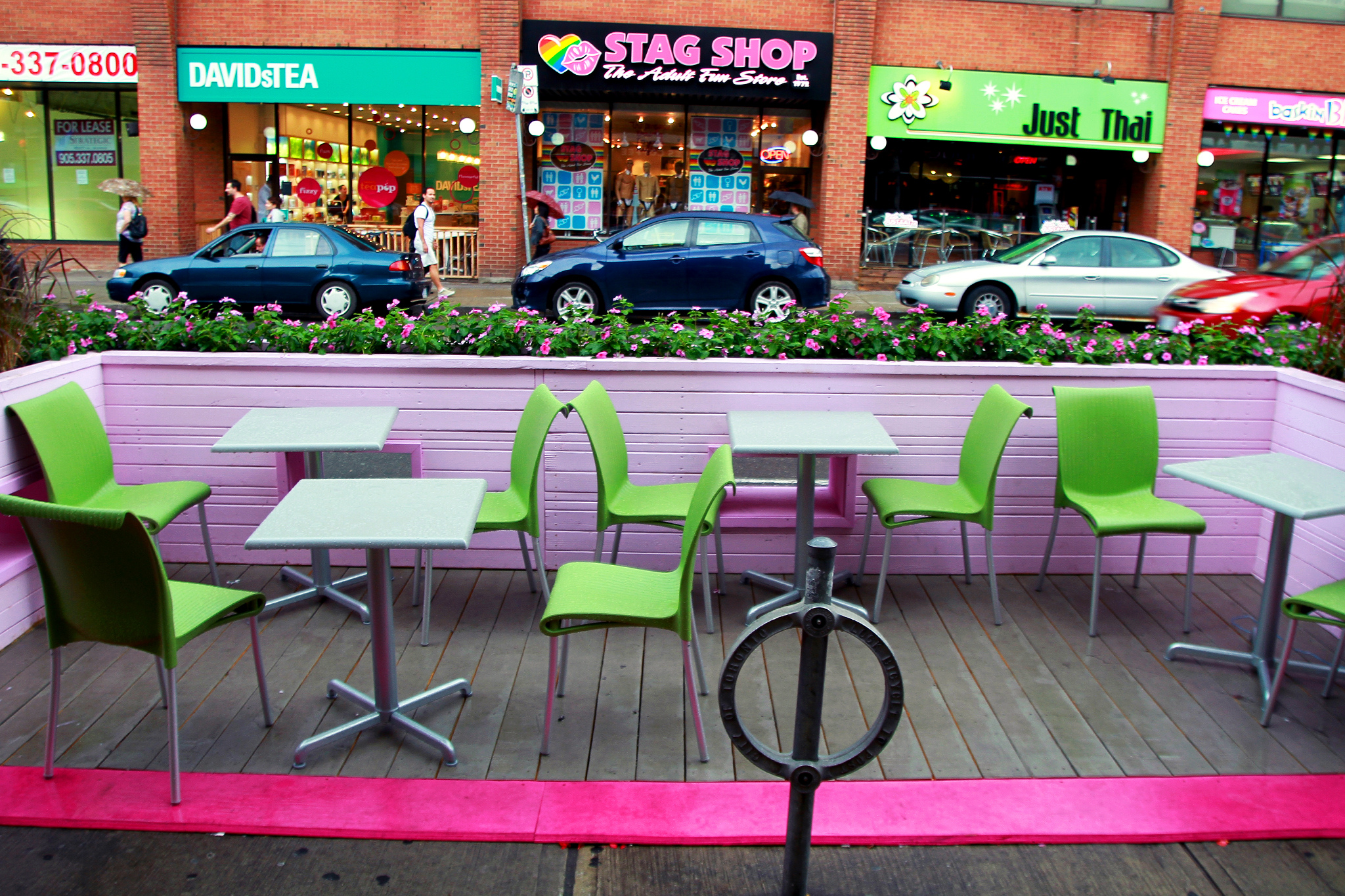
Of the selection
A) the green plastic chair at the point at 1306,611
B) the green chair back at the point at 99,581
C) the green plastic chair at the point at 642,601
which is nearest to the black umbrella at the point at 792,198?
the green plastic chair at the point at 1306,611

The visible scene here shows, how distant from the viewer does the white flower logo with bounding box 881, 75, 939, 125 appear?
53.7 ft

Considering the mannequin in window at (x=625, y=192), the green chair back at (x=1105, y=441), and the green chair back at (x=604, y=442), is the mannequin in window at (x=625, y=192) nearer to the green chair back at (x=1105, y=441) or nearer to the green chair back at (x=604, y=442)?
the green chair back at (x=604, y=442)

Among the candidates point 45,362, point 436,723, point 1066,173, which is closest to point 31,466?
point 45,362

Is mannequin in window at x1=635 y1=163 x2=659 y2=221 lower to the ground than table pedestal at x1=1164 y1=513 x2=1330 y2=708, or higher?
higher

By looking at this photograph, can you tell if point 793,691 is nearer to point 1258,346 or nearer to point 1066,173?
point 1258,346

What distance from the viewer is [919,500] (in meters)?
4.49

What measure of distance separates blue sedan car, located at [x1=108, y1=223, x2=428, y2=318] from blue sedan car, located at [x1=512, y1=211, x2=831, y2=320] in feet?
5.74

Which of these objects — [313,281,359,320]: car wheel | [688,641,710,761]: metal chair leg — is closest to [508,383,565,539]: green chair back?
[688,641,710,761]: metal chair leg

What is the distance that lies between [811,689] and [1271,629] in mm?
2496

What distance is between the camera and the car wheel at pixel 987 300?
12227 mm

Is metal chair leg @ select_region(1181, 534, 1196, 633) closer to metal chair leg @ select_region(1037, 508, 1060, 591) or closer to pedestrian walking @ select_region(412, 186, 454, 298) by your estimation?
metal chair leg @ select_region(1037, 508, 1060, 591)

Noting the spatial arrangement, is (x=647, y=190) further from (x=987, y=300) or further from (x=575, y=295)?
(x=987, y=300)

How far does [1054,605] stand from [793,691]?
60.4 inches

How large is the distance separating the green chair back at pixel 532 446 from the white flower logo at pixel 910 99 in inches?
530
